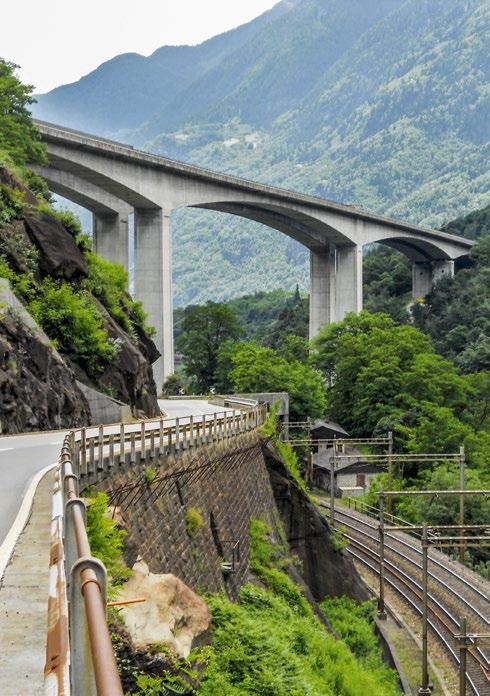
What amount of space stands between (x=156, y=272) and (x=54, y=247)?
1254 inches

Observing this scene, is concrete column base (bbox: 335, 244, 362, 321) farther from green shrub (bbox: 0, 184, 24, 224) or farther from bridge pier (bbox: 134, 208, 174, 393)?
green shrub (bbox: 0, 184, 24, 224)

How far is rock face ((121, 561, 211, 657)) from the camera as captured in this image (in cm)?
1104

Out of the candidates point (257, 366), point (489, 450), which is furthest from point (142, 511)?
point (257, 366)

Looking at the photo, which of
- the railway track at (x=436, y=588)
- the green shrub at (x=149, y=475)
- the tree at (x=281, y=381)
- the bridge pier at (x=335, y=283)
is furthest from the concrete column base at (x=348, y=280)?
the green shrub at (x=149, y=475)

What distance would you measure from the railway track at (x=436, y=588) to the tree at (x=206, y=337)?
29.2 m

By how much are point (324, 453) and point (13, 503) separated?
52589 mm

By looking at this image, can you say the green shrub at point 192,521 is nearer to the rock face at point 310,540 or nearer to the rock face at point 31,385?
the rock face at point 31,385

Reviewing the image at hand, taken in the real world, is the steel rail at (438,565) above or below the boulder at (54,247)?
below

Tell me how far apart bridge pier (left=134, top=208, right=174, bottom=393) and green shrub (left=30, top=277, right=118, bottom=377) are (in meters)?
31.6

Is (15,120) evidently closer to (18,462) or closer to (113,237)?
(113,237)

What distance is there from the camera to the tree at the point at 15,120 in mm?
45438

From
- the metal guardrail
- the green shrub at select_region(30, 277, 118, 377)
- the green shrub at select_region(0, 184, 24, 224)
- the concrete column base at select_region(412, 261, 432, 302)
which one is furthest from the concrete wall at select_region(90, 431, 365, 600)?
the concrete column base at select_region(412, 261, 432, 302)

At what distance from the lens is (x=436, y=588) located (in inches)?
1464

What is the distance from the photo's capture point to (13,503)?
12727mm
